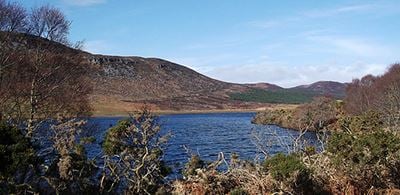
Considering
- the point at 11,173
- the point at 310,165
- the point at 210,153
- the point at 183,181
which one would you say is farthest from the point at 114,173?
the point at 210,153

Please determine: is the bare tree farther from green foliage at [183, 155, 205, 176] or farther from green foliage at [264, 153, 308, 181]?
green foliage at [264, 153, 308, 181]

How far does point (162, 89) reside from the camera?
19662 cm

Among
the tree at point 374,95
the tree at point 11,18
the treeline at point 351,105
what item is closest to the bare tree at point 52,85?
the tree at point 11,18

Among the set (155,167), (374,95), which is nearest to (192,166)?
(155,167)

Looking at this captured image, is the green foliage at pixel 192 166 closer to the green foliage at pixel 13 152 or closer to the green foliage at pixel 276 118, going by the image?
the green foliage at pixel 13 152

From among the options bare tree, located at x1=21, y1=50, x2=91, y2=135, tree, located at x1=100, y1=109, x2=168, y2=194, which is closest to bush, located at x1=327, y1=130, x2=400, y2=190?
tree, located at x1=100, y1=109, x2=168, y2=194

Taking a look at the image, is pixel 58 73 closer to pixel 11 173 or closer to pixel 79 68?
pixel 79 68

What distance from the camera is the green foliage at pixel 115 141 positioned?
1305 centimetres

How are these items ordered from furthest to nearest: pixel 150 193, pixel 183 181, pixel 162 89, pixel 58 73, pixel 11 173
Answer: pixel 162 89
pixel 58 73
pixel 183 181
pixel 150 193
pixel 11 173

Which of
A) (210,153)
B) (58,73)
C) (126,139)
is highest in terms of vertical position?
(58,73)

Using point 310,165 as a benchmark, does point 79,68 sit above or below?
above

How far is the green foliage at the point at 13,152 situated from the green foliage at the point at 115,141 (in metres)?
2.10

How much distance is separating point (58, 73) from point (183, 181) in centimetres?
1542

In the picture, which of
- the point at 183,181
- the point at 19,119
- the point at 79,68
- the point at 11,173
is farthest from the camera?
the point at 79,68
